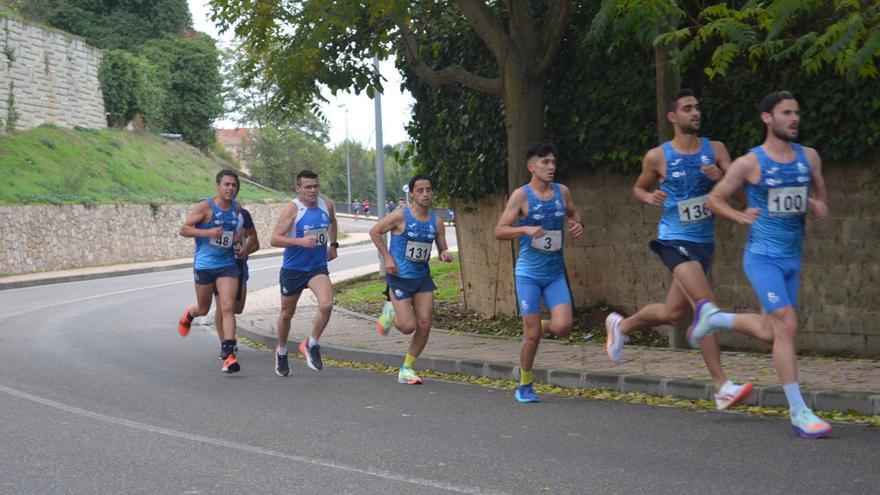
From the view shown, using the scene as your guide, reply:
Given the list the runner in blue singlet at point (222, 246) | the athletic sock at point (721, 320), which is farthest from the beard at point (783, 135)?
the runner in blue singlet at point (222, 246)

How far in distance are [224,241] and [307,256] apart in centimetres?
91

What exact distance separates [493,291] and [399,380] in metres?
5.30

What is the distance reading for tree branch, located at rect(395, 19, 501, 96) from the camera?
45.7 feet

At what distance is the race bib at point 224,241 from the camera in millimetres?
11508

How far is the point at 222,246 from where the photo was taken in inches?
456

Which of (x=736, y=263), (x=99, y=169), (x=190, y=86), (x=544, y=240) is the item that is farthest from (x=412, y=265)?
(x=190, y=86)

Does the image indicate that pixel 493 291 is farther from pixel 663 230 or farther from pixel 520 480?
pixel 520 480

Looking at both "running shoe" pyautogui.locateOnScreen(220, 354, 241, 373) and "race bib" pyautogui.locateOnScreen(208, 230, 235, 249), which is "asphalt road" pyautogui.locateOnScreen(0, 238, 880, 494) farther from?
"race bib" pyautogui.locateOnScreen(208, 230, 235, 249)

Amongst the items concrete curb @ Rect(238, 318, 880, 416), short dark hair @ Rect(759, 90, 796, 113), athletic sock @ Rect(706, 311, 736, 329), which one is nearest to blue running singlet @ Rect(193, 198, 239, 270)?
concrete curb @ Rect(238, 318, 880, 416)

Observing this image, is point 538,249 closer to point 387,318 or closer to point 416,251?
point 416,251

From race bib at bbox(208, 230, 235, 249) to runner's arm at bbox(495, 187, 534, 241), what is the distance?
3.66 metres

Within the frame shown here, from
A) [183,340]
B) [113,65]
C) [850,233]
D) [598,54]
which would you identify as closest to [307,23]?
[598,54]

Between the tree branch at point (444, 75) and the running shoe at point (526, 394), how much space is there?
18.3 ft

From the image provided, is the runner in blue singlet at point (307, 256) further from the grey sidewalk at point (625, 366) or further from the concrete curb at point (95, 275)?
the concrete curb at point (95, 275)
